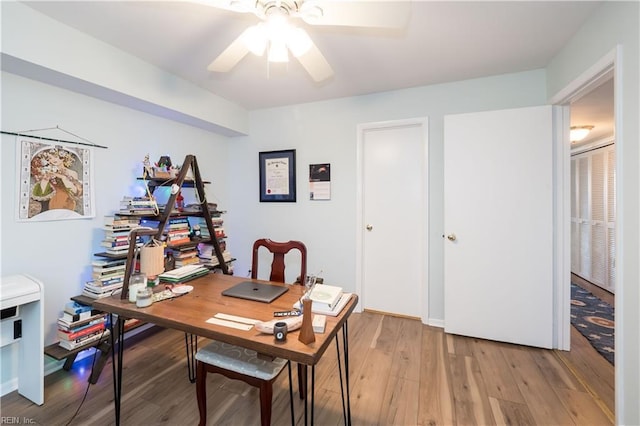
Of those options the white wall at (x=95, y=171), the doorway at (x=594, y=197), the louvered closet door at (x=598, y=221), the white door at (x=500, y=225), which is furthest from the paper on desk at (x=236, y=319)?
the louvered closet door at (x=598, y=221)

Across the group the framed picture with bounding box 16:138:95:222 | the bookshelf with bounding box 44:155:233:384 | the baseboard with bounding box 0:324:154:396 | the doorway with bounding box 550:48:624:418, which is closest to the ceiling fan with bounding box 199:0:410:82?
the bookshelf with bounding box 44:155:233:384

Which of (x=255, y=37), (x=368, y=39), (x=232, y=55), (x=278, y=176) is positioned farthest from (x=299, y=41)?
(x=278, y=176)

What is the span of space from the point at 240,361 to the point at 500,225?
228cm

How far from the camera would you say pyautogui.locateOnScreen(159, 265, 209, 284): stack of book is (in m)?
1.77

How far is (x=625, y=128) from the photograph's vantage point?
146cm

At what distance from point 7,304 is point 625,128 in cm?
348

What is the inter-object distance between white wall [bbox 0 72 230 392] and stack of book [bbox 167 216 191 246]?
418mm

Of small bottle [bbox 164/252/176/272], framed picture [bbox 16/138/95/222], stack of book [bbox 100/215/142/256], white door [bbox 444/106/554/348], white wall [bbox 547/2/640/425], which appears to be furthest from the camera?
small bottle [bbox 164/252/176/272]

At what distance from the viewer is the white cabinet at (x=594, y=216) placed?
12.4 ft

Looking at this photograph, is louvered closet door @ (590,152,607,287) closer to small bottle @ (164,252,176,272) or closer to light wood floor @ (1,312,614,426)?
light wood floor @ (1,312,614,426)

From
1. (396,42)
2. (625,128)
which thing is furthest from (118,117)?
(625,128)

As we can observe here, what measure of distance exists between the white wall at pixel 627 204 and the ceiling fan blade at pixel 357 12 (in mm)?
1189

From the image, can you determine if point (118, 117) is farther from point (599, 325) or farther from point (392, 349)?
point (599, 325)

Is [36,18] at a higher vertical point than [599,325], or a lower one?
higher
